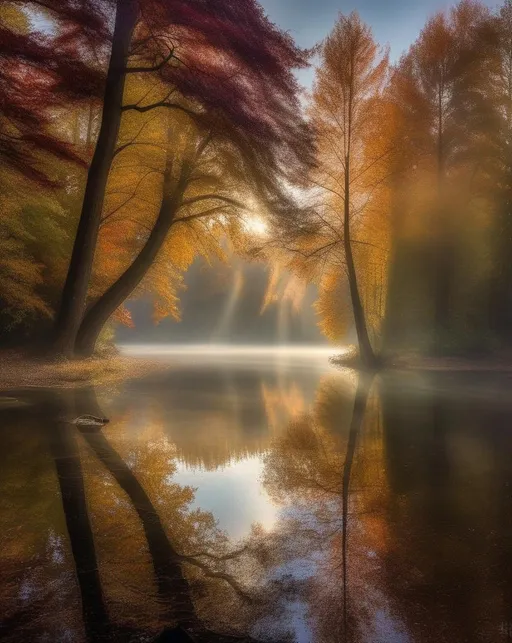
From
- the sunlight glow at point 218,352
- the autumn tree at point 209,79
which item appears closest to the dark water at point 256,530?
the autumn tree at point 209,79

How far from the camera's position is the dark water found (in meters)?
2.32

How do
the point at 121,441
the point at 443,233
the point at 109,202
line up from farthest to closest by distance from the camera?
the point at 443,233, the point at 109,202, the point at 121,441

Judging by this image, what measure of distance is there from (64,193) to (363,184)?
10.1 meters

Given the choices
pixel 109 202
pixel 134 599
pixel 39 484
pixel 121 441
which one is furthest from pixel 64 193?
pixel 134 599

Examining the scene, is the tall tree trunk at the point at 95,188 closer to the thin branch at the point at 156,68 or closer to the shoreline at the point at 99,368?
the thin branch at the point at 156,68

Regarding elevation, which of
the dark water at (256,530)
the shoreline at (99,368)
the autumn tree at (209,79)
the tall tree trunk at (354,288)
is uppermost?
the autumn tree at (209,79)

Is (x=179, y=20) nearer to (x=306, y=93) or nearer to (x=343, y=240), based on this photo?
(x=306, y=93)

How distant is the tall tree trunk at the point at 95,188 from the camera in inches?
500

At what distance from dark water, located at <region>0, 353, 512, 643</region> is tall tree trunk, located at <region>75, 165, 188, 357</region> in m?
7.65

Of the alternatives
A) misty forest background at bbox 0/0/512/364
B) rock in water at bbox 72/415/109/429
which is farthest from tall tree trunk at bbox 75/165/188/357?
rock in water at bbox 72/415/109/429

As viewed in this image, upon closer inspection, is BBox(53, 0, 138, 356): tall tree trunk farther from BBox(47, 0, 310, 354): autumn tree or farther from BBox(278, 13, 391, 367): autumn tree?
BBox(278, 13, 391, 367): autumn tree

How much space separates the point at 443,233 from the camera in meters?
19.9

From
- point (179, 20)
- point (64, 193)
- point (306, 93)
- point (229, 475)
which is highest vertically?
point (306, 93)

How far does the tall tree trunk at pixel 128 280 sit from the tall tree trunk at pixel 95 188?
1.30m
